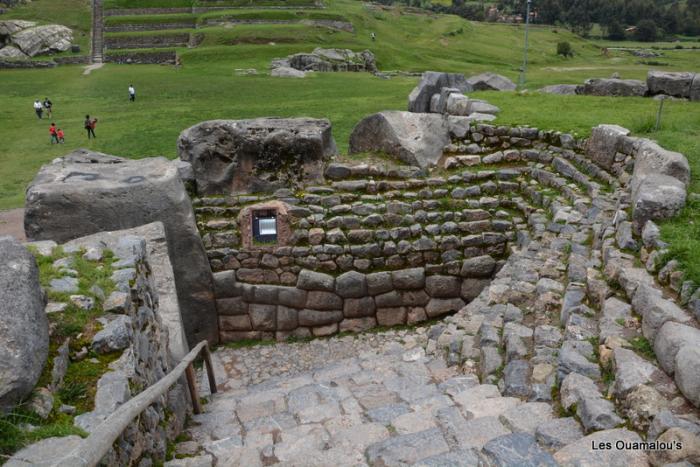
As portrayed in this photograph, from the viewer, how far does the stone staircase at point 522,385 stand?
14.6ft

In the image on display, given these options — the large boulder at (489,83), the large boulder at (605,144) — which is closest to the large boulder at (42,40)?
the large boulder at (489,83)

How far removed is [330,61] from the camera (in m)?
42.6

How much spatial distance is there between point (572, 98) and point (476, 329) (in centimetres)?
1067

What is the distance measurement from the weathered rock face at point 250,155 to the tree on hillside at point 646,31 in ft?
308

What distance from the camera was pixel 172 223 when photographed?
10.1 metres

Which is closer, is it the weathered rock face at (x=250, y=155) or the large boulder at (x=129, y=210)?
the large boulder at (x=129, y=210)

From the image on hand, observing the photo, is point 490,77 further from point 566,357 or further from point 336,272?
point 566,357

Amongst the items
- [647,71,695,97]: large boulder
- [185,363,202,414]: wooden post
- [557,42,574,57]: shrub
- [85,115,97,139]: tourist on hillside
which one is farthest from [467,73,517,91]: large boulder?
[557,42,574,57]: shrub

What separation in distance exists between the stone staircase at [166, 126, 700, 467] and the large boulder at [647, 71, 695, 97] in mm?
7886

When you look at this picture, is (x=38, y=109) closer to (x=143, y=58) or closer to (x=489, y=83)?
(x=489, y=83)

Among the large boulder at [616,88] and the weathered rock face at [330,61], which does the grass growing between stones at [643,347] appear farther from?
the weathered rock face at [330,61]

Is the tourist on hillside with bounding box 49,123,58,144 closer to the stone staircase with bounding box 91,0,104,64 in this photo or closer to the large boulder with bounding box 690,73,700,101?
the large boulder with bounding box 690,73,700,101

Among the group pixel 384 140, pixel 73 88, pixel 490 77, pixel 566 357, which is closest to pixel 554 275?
pixel 566 357

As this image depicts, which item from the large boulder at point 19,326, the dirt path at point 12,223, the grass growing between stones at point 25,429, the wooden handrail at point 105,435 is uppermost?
the large boulder at point 19,326
